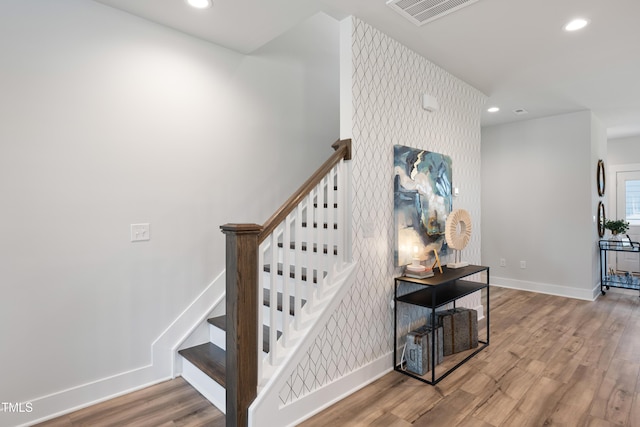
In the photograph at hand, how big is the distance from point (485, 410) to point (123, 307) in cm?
257

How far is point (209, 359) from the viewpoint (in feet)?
8.13

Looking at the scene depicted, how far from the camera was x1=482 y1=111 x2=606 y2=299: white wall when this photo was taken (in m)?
4.87

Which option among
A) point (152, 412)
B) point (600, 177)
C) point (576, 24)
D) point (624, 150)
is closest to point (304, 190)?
point (152, 412)

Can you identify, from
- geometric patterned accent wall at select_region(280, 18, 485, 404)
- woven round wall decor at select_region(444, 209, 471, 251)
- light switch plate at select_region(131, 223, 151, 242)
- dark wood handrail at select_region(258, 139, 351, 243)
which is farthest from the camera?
woven round wall decor at select_region(444, 209, 471, 251)

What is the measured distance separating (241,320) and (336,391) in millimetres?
999

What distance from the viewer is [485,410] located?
2211 millimetres

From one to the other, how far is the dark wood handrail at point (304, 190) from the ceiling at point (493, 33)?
3.21ft

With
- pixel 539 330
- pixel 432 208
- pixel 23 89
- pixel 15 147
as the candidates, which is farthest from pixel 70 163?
pixel 539 330

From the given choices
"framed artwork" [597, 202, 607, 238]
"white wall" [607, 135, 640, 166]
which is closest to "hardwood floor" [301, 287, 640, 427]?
"framed artwork" [597, 202, 607, 238]

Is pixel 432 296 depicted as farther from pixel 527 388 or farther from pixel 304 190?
pixel 304 190

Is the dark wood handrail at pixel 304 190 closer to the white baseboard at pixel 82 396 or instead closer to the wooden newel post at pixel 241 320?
the wooden newel post at pixel 241 320

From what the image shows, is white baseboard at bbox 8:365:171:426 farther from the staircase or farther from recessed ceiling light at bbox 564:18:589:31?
recessed ceiling light at bbox 564:18:589:31

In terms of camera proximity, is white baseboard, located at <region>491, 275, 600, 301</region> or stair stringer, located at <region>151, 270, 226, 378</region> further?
white baseboard, located at <region>491, 275, 600, 301</region>

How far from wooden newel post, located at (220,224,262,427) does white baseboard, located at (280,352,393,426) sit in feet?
1.01
